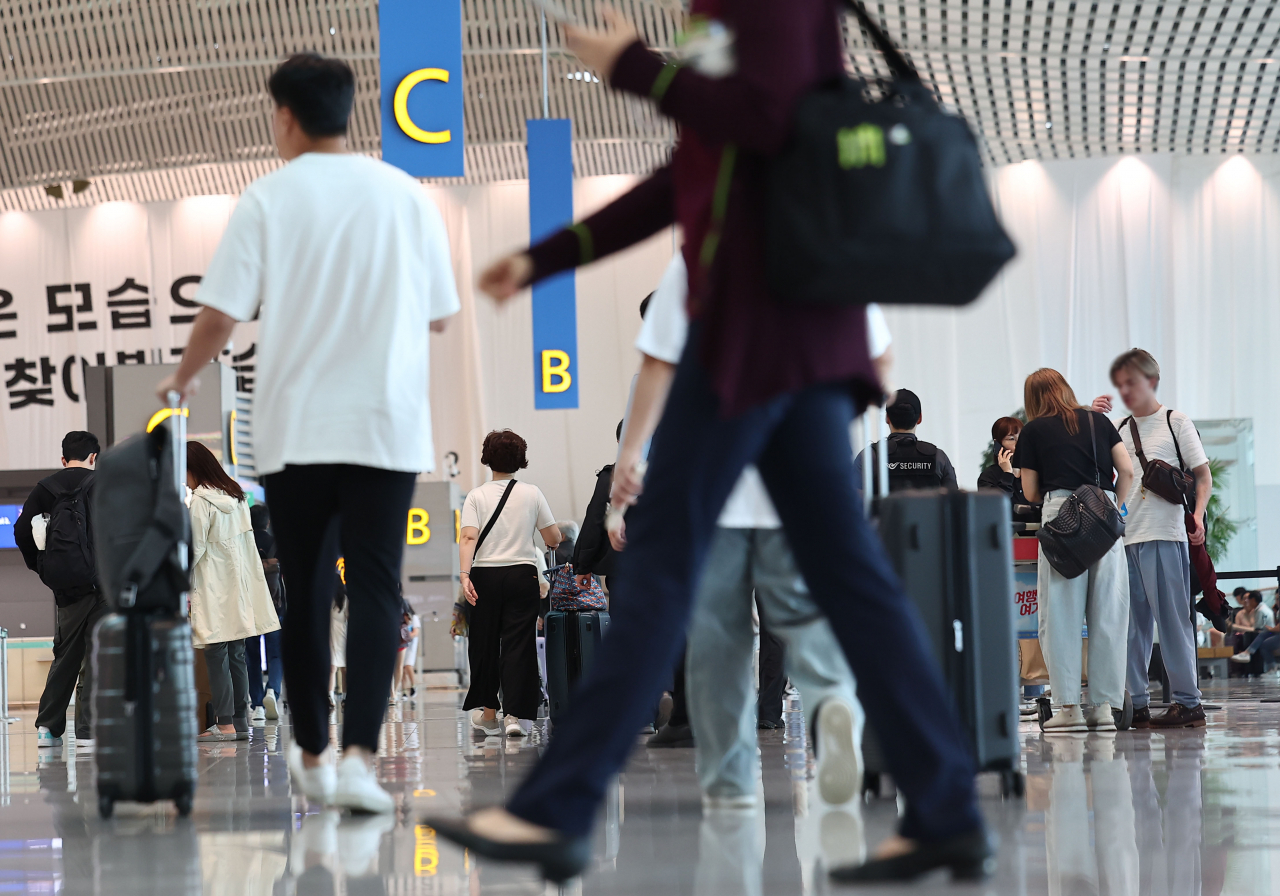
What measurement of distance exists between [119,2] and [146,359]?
4.53m

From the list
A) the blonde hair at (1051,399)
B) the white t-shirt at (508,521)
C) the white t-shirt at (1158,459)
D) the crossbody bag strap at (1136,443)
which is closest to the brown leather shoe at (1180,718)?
the white t-shirt at (1158,459)

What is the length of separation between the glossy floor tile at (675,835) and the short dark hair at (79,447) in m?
2.85

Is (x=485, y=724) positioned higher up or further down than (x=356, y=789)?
further down

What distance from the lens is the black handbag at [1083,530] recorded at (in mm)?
5105

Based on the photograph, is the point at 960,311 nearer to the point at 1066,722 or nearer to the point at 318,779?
the point at 1066,722

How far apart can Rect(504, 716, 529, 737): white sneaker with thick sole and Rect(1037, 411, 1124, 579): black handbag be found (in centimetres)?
237

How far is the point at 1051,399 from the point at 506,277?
4.00 meters

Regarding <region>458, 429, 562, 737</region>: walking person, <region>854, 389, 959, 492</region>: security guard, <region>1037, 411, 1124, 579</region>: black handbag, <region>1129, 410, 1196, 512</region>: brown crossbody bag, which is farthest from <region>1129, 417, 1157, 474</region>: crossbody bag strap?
<region>458, 429, 562, 737</region>: walking person

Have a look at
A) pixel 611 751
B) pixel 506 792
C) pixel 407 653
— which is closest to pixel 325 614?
pixel 506 792

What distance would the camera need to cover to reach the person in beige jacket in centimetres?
652

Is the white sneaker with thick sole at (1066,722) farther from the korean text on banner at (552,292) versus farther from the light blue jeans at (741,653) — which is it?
the korean text on banner at (552,292)

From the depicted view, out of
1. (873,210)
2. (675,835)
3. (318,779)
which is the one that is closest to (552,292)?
(318,779)

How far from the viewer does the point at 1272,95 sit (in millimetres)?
15320

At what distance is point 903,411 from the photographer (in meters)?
4.98
